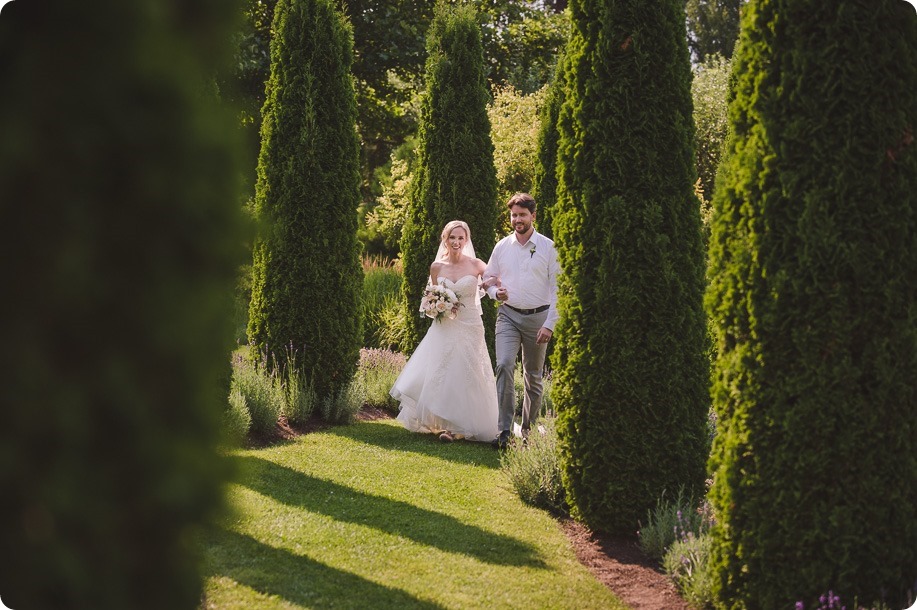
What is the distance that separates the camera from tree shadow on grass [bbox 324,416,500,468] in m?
8.52

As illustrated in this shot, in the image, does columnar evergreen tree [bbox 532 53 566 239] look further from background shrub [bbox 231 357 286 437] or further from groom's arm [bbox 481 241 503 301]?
background shrub [bbox 231 357 286 437]

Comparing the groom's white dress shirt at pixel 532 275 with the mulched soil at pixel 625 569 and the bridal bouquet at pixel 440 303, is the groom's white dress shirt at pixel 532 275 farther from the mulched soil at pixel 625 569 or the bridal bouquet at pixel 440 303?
the mulched soil at pixel 625 569

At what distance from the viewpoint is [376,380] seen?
39.5 feet

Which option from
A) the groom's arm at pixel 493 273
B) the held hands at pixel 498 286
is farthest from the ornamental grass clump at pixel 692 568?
the groom's arm at pixel 493 273

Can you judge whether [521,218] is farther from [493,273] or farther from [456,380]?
[456,380]

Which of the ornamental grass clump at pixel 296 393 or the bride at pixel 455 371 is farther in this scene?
the ornamental grass clump at pixel 296 393

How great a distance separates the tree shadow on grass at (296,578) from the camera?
4.45m

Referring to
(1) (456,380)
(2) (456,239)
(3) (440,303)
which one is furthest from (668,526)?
(2) (456,239)

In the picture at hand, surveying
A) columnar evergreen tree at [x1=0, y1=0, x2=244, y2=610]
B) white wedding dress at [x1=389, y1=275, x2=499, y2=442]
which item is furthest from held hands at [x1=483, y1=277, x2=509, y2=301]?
columnar evergreen tree at [x1=0, y1=0, x2=244, y2=610]

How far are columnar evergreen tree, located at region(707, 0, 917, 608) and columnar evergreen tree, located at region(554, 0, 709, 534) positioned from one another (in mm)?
1602

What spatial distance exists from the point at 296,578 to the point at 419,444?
439cm

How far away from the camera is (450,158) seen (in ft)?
40.6

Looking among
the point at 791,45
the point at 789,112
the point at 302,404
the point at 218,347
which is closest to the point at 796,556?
the point at 789,112

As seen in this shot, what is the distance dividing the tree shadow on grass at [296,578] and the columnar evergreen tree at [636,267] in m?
1.91
